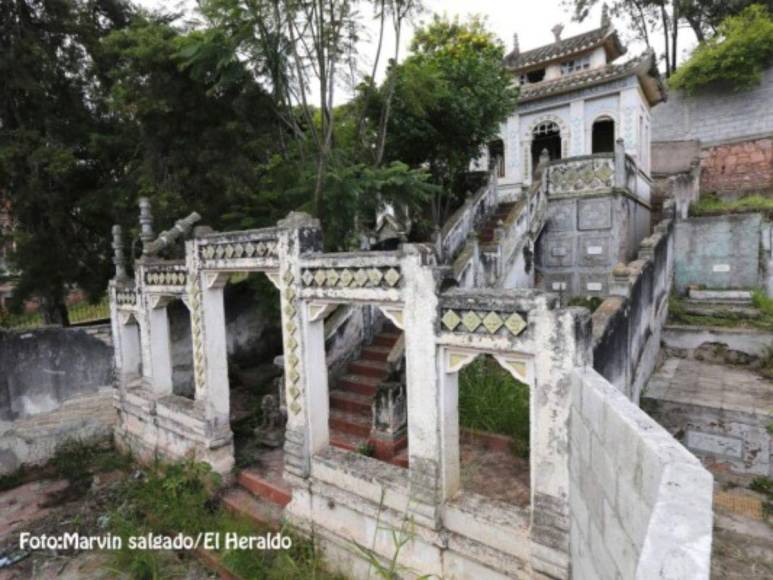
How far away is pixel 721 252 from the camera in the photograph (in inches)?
448

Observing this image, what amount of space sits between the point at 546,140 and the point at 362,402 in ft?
47.0

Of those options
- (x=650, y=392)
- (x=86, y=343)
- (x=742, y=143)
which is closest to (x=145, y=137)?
(x=86, y=343)

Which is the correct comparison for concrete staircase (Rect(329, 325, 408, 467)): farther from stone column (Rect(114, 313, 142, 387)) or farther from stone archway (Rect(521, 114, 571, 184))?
stone archway (Rect(521, 114, 571, 184))

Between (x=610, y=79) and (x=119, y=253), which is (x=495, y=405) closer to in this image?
(x=119, y=253)

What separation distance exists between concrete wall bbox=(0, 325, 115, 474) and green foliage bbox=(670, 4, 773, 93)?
22.5 metres

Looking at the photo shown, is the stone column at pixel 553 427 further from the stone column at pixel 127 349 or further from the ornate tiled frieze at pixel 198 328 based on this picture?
the stone column at pixel 127 349

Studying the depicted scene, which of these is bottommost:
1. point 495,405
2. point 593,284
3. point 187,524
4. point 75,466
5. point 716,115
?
point 75,466

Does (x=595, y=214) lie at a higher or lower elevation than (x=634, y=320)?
higher

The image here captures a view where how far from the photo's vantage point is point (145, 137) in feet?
24.3

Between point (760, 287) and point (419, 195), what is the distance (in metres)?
9.02

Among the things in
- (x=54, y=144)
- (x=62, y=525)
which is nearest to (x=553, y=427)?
(x=62, y=525)

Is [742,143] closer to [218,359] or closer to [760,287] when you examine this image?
[760,287]

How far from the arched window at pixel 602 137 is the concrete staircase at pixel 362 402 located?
12366mm

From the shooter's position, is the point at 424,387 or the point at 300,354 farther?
the point at 300,354
